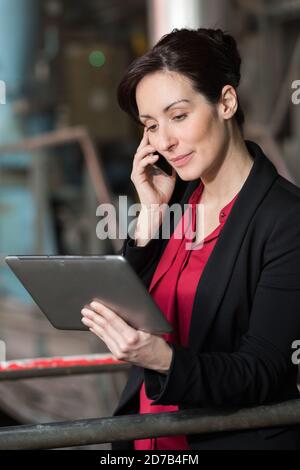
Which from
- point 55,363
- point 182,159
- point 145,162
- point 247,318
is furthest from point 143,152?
point 55,363

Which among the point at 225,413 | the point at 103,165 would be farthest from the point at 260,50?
the point at 225,413

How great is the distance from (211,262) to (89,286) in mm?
258

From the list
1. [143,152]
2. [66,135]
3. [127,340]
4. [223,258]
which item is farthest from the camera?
[66,135]

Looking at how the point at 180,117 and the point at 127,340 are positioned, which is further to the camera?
the point at 180,117

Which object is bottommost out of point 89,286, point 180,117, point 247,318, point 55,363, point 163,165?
point 55,363

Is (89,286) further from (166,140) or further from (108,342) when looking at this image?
(166,140)

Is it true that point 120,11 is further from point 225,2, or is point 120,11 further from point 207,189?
point 207,189

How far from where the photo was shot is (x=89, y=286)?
1.20 m

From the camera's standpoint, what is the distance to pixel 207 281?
1358 millimetres

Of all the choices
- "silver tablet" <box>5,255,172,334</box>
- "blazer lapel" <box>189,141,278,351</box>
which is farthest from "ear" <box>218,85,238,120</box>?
"silver tablet" <box>5,255,172,334</box>

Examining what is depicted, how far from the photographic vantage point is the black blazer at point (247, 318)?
4.05 feet

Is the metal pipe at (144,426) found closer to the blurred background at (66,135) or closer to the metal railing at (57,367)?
the metal railing at (57,367)

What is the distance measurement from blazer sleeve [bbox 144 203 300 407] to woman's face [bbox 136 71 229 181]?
0.60 ft

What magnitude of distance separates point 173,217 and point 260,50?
4988 mm
